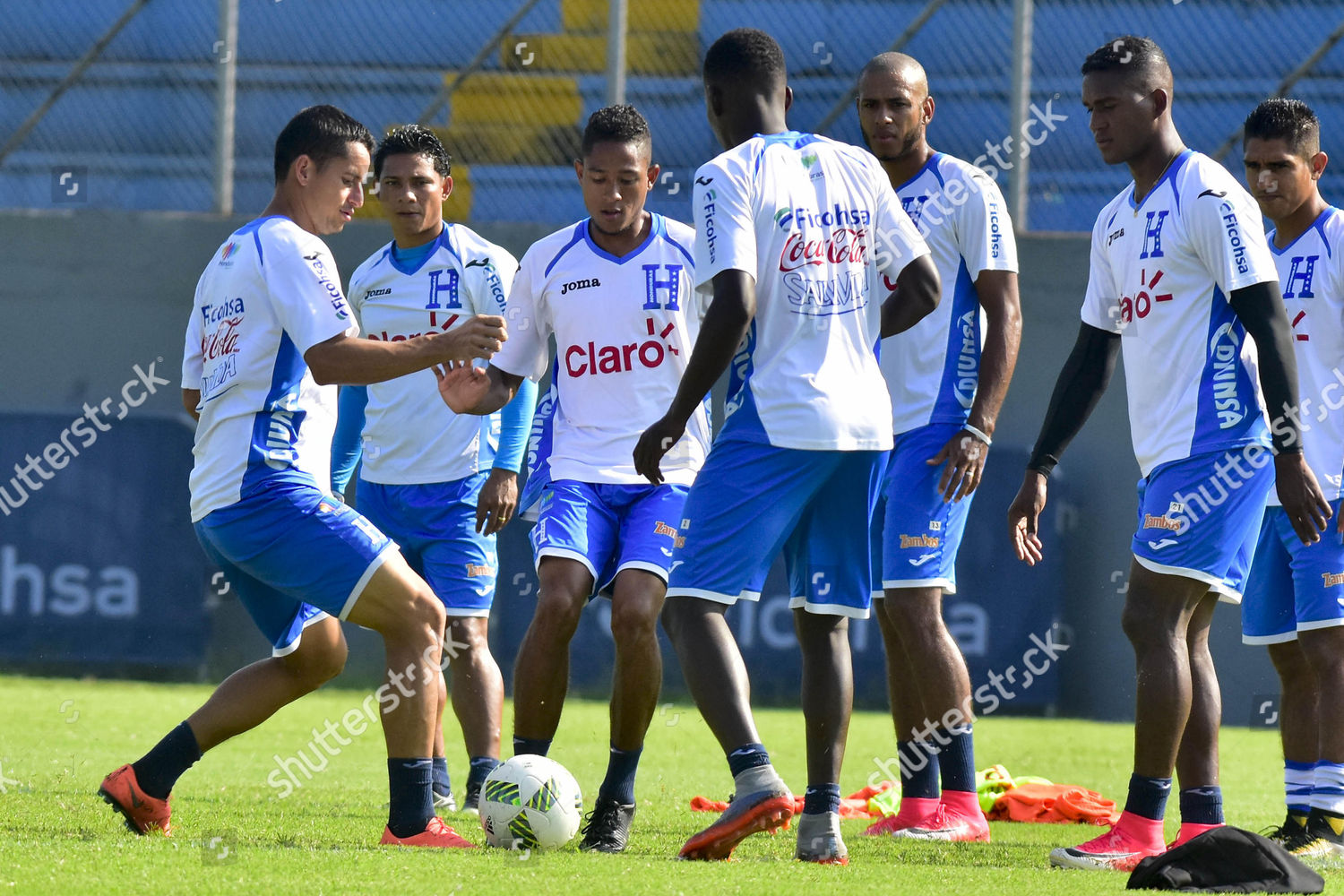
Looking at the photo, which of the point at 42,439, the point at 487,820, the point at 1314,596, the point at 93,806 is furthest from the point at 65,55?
the point at 1314,596

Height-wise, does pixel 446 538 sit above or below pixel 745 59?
below

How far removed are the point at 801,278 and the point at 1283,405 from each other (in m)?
1.44

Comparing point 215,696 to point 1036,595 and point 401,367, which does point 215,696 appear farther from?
point 1036,595

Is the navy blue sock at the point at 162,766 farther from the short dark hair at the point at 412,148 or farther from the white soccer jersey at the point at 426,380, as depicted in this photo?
the short dark hair at the point at 412,148

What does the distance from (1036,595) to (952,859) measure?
6429 mm

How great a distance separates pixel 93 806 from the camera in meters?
5.45

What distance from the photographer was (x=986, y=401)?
5371 mm

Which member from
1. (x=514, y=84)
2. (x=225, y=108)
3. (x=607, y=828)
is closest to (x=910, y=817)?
(x=607, y=828)

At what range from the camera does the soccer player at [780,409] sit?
4.35 meters

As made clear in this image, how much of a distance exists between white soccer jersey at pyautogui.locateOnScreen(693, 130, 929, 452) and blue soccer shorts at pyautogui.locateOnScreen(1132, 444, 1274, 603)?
87 cm

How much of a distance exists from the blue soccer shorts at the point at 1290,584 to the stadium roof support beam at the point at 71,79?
1008cm

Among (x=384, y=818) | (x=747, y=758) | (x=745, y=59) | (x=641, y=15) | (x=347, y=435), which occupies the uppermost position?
(x=641, y=15)

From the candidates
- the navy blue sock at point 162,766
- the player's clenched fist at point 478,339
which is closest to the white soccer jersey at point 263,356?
the player's clenched fist at point 478,339

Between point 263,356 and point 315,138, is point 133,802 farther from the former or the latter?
point 315,138
